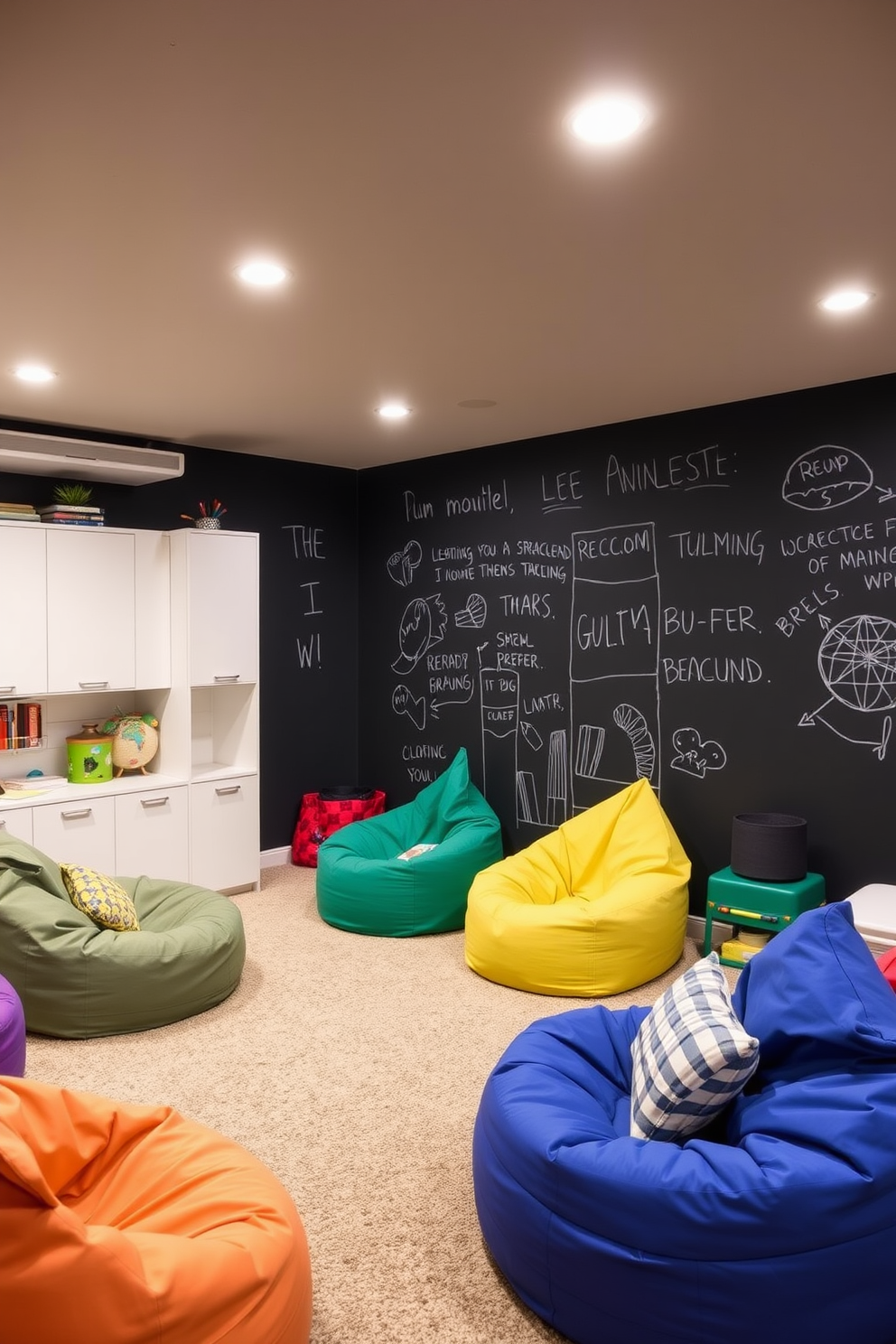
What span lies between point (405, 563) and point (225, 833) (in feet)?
6.67

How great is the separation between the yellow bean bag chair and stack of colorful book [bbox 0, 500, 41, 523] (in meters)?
2.85

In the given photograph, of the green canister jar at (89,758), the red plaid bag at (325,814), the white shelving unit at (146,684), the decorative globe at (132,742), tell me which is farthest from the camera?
the red plaid bag at (325,814)

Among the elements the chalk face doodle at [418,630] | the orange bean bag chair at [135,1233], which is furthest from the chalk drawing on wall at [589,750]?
the orange bean bag chair at [135,1233]

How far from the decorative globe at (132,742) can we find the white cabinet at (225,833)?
1.07ft

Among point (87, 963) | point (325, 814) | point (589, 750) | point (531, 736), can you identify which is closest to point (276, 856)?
point (325, 814)

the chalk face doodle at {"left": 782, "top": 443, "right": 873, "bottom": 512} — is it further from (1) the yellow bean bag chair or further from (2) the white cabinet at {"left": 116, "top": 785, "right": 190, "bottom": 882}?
(2) the white cabinet at {"left": 116, "top": 785, "right": 190, "bottom": 882}

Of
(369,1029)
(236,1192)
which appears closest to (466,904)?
(369,1029)

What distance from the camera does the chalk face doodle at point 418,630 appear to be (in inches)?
241

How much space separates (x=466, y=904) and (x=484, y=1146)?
261cm

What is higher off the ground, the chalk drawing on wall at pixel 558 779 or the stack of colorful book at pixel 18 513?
the stack of colorful book at pixel 18 513

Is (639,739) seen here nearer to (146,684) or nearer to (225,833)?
(225,833)

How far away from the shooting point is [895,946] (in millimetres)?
3461

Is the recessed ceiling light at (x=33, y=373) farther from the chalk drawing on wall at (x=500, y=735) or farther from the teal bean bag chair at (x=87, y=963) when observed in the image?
the chalk drawing on wall at (x=500, y=735)

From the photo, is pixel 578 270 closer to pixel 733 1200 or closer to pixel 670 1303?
pixel 733 1200
